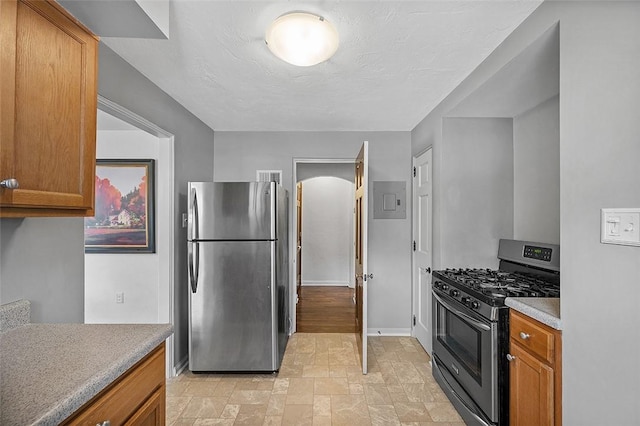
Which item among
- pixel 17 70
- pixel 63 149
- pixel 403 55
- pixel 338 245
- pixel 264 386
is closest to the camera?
pixel 17 70

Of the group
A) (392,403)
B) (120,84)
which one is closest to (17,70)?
(120,84)

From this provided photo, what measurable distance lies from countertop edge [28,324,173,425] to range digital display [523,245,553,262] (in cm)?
243

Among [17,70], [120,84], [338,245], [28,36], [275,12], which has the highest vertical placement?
[275,12]

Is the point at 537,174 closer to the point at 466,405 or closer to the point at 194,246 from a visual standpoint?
the point at 466,405

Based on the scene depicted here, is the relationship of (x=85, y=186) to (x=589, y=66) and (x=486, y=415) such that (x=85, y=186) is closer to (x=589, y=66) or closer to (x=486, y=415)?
(x=589, y=66)

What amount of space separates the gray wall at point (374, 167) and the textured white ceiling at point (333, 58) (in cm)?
54

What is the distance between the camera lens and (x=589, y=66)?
1.30m

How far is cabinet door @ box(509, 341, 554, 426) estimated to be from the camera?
1.47m

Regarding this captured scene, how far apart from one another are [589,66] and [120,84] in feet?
8.24

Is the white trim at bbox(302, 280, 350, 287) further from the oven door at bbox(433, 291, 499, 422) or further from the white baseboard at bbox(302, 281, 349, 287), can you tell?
the oven door at bbox(433, 291, 499, 422)

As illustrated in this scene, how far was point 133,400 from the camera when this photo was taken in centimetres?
113

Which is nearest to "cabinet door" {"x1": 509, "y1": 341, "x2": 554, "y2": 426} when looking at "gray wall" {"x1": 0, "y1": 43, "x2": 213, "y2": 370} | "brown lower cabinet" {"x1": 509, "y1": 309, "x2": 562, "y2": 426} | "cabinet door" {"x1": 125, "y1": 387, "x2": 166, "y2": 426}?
"brown lower cabinet" {"x1": 509, "y1": 309, "x2": 562, "y2": 426}

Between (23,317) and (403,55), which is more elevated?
(403,55)

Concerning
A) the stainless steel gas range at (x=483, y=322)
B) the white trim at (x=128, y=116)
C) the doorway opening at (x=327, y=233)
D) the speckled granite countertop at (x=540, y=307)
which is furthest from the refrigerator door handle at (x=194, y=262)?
the doorway opening at (x=327, y=233)
